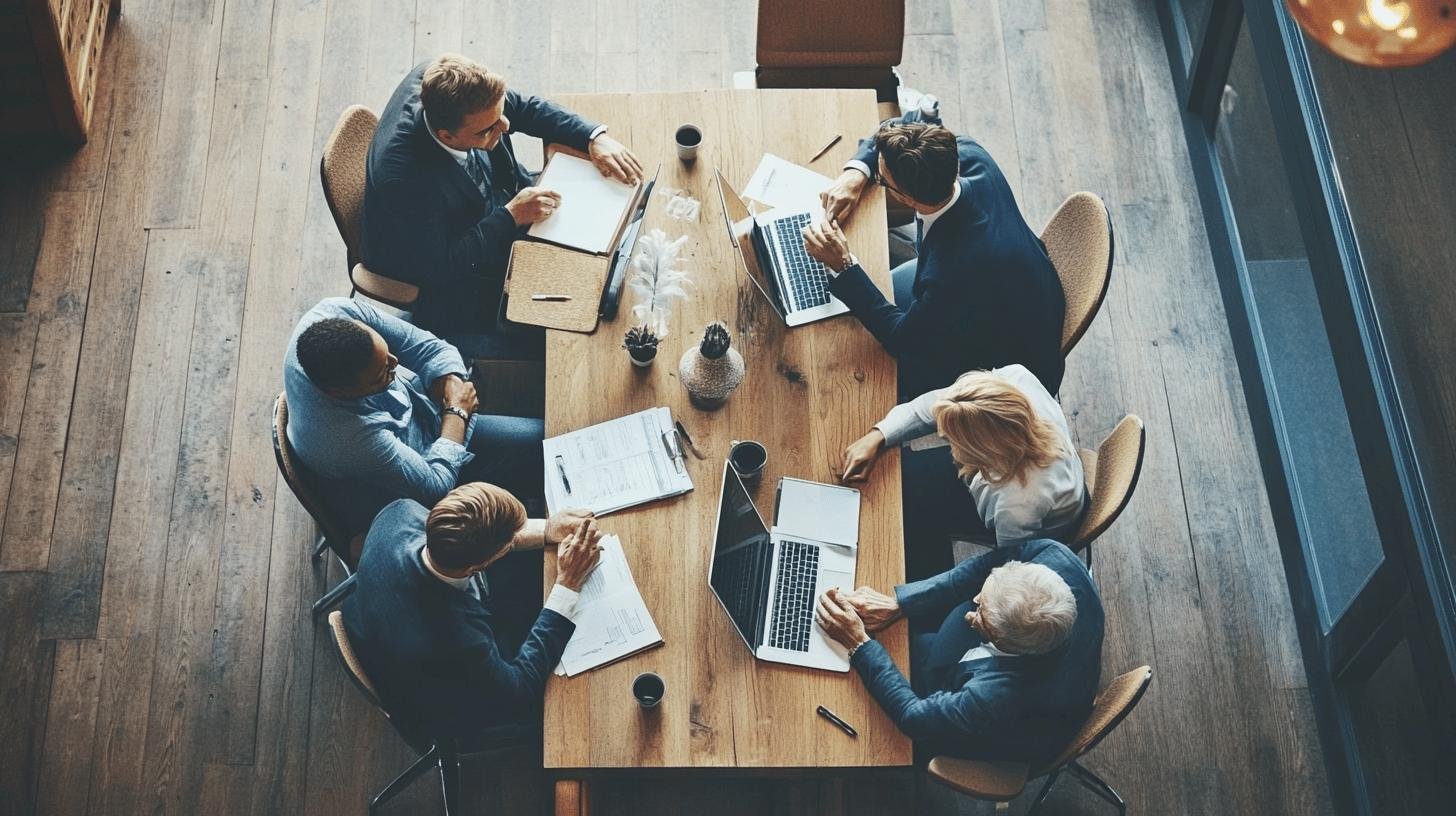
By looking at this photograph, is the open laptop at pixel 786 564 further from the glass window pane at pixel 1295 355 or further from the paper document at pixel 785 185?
the glass window pane at pixel 1295 355

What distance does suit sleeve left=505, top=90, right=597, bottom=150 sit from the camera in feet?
10.4

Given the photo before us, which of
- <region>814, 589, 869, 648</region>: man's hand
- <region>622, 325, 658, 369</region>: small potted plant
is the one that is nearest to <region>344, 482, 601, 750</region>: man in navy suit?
<region>622, 325, 658, 369</region>: small potted plant

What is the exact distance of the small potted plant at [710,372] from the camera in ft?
8.96

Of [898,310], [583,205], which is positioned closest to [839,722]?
[898,310]

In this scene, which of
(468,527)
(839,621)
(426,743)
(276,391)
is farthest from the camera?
(276,391)

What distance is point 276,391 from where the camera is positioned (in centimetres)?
377

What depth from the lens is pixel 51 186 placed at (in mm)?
4043

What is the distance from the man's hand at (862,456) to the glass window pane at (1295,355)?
5.08 ft

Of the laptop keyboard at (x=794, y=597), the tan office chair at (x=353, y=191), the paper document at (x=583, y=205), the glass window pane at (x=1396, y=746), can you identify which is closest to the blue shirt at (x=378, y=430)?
the tan office chair at (x=353, y=191)

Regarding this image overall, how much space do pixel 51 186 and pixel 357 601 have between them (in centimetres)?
255

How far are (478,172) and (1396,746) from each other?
319 centimetres

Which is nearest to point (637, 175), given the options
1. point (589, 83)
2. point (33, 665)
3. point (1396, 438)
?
point (589, 83)

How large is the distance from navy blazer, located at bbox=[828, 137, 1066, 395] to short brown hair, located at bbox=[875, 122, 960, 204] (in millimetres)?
121

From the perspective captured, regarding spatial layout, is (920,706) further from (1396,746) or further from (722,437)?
(1396,746)
